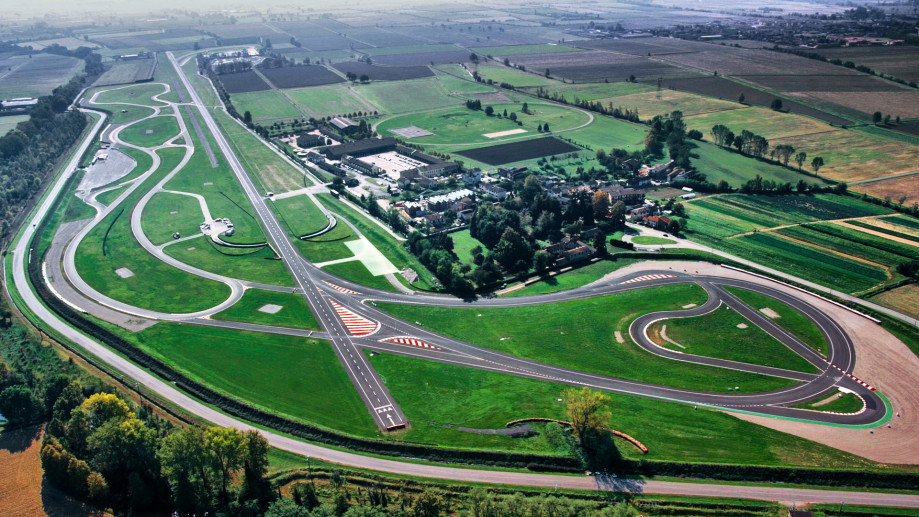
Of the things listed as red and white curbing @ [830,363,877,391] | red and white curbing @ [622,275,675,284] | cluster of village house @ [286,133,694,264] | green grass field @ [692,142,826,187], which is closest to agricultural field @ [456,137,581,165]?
cluster of village house @ [286,133,694,264]

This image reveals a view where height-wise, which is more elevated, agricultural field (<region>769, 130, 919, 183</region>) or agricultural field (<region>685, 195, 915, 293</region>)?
agricultural field (<region>769, 130, 919, 183</region>)

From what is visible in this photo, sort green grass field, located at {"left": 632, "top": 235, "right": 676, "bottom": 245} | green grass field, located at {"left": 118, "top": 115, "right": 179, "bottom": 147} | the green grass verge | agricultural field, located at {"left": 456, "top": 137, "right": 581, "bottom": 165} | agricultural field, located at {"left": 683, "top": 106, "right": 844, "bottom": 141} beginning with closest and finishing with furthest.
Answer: the green grass verge → green grass field, located at {"left": 632, "top": 235, "right": 676, "bottom": 245} → agricultural field, located at {"left": 456, "top": 137, "right": 581, "bottom": 165} → agricultural field, located at {"left": 683, "top": 106, "right": 844, "bottom": 141} → green grass field, located at {"left": 118, "top": 115, "right": 179, "bottom": 147}

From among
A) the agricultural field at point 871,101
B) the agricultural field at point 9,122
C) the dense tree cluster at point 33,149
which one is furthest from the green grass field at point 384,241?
the agricultural field at point 871,101

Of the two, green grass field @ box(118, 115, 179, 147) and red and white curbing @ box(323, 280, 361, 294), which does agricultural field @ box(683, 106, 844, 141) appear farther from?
green grass field @ box(118, 115, 179, 147)

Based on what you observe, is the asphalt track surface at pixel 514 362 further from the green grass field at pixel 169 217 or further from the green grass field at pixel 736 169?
the green grass field at pixel 736 169

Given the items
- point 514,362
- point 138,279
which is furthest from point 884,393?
point 138,279

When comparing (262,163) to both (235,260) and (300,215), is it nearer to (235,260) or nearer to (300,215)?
(300,215)
